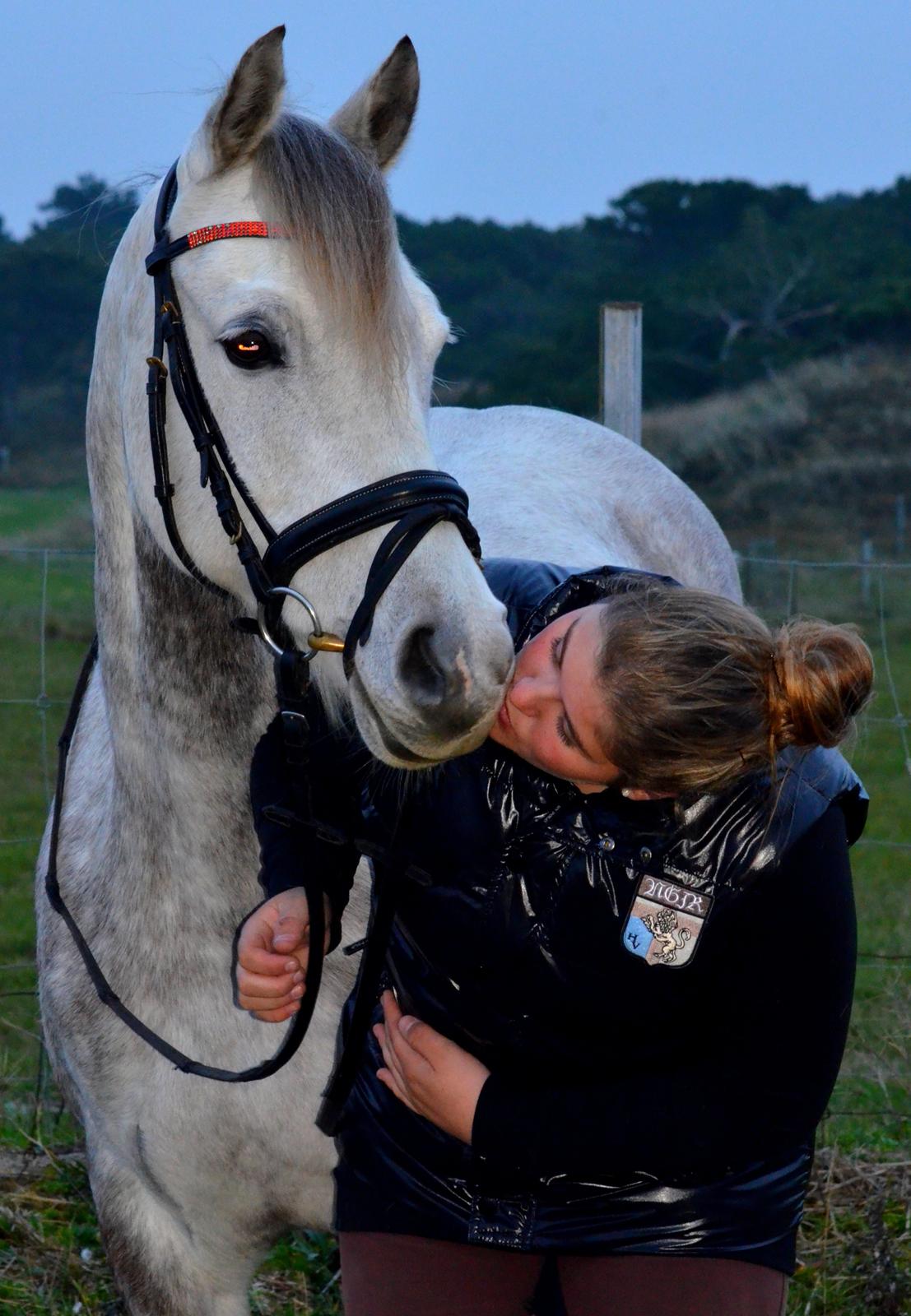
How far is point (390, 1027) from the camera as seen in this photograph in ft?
6.09

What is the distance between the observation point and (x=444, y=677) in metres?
1.62

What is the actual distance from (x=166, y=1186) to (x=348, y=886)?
650 mm

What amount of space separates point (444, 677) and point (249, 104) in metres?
0.85

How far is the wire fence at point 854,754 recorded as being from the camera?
3.95m

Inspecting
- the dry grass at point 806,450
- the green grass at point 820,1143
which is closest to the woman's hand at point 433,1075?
the green grass at point 820,1143

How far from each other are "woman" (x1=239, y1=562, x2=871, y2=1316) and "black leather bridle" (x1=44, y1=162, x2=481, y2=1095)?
0.52 ft

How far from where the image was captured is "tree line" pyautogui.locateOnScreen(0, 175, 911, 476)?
28734 millimetres

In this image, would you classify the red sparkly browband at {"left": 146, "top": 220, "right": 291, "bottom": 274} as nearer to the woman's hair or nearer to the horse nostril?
the horse nostril

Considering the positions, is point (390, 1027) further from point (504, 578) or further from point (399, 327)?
point (399, 327)

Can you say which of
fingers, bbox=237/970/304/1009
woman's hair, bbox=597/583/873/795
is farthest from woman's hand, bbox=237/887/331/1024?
woman's hair, bbox=597/583/873/795

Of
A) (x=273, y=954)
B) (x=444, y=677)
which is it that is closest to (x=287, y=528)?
(x=444, y=677)

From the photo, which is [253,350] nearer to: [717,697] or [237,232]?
[237,232]

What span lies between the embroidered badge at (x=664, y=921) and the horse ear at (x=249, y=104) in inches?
44.4

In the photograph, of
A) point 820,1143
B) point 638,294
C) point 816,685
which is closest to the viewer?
point 816,685
